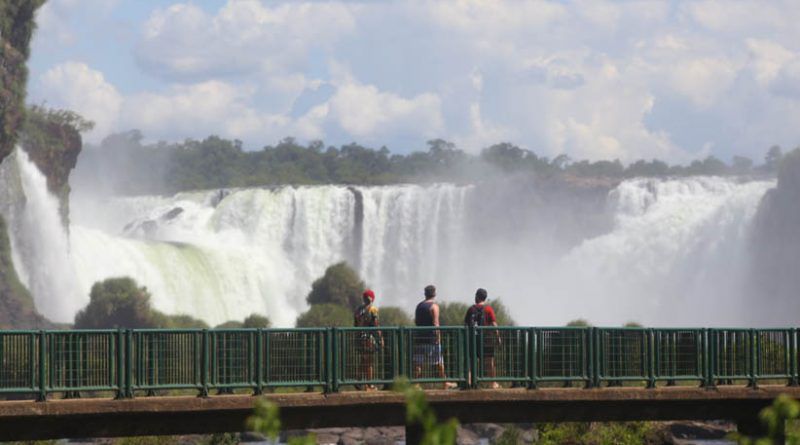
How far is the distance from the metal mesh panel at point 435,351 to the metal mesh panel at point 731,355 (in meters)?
4.82

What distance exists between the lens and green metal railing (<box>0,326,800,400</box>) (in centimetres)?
2922

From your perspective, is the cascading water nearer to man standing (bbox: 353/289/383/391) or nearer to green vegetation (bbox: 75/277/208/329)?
green vegetation (bbox: 75/277/208/329)

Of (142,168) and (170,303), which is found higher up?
(142,168)

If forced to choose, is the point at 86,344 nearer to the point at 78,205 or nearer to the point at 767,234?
the point at 767,234

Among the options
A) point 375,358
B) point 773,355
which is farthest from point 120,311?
point 375,358

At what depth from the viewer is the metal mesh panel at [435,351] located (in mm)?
31234

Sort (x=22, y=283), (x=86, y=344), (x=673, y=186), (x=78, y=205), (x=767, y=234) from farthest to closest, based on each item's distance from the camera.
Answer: (x=78, y=205) < (x=673, y=186) < (x=767, y=234) < (x=22, y=283) < (x=86, y=344)

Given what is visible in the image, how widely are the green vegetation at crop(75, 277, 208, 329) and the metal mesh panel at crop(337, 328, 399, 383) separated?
66.0 m

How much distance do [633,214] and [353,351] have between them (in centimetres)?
9080

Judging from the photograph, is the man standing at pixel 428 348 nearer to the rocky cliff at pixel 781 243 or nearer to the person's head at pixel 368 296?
the person's head at pixel 368 296

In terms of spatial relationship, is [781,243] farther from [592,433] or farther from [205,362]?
[205,362]

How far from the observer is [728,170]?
196500mm

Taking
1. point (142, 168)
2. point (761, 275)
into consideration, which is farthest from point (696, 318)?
point (142, 168)

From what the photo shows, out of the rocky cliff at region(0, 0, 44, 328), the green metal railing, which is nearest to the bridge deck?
the green metal railing
